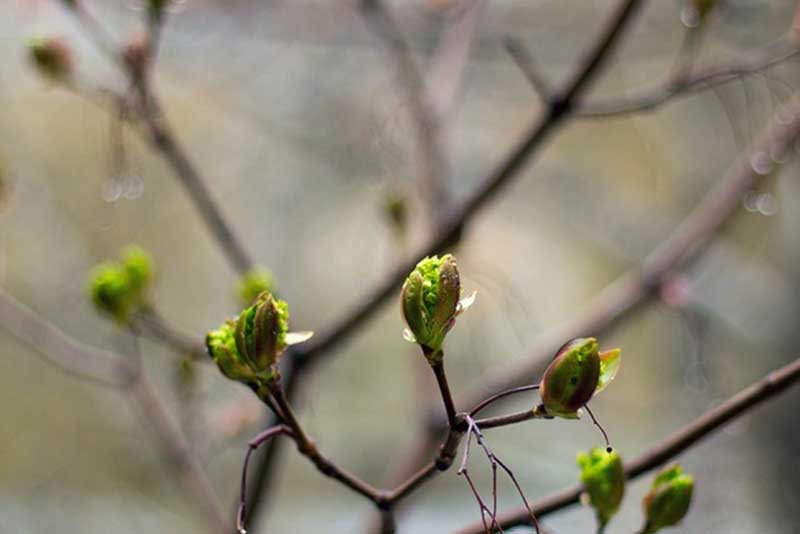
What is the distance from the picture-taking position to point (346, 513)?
77.0 inches

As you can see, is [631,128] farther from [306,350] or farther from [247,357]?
[247,357]

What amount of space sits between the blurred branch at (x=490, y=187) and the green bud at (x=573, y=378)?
0.32 meters

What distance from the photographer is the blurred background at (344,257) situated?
1.96 metres

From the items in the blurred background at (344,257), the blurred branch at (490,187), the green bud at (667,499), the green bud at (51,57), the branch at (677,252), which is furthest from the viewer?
the blurred background at (344,257)

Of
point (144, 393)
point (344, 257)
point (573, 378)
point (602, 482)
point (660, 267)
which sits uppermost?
point (573, 378)

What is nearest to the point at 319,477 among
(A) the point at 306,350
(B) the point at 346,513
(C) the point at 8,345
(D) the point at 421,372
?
(B) the point at 346,513

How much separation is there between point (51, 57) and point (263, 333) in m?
0.49

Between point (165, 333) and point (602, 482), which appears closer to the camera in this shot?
point (602, 482)

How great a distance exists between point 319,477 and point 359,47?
920 mm

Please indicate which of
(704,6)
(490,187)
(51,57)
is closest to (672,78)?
(704,6)

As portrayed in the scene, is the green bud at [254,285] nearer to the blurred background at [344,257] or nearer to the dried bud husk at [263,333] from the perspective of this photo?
the dried bud husk at [263,333]

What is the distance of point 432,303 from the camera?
1.25 ft

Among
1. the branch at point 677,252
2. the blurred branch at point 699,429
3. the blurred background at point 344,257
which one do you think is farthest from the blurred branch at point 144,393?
the blurred background at point 344,257

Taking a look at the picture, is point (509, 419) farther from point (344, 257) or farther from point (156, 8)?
point (344, 257)
